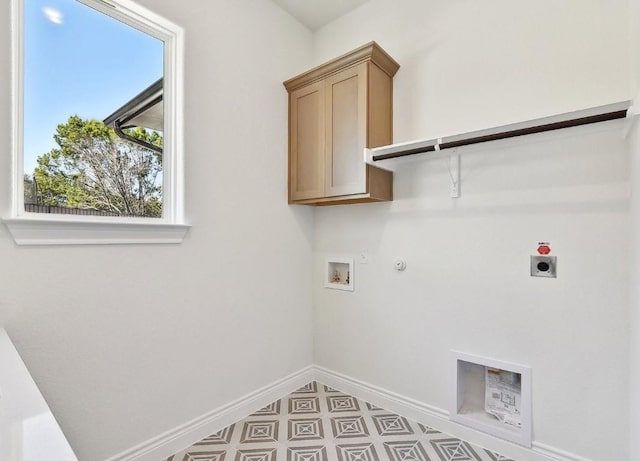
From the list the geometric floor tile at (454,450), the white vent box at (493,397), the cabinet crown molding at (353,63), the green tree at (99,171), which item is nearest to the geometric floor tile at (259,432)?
the geometric floor tile at (454,450)

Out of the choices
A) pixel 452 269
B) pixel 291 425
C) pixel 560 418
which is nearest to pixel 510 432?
pixel 560 418

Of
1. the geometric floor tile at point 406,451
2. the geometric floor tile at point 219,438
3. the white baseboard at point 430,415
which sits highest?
the white baseboard at point 430,415

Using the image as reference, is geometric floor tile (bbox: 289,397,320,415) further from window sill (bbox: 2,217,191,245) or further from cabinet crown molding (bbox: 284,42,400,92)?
cabinet crown molding (bbox: 284,42,400,92)

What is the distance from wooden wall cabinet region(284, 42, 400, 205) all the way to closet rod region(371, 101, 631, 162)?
178mm

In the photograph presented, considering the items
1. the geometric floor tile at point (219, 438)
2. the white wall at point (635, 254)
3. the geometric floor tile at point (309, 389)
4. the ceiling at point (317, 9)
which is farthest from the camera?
the geometric floor tile at point (309, 389)

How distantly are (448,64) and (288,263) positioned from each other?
65.2 inches

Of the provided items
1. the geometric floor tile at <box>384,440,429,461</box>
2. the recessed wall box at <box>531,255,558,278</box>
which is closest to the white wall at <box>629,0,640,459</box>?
the recessed wall box at <box>531,255,558,278</box>

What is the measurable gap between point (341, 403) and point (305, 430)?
0.39 metres

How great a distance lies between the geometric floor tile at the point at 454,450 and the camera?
5.72 ft

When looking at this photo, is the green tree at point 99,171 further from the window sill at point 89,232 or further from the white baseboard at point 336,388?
the white baseboard at point 336,388

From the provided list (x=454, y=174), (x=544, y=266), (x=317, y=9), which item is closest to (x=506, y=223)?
(x=544, y=266)

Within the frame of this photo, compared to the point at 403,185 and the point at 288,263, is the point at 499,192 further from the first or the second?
the point at 288,263

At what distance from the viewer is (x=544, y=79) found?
168 centimetres

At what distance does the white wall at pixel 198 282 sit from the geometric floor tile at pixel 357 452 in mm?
717
